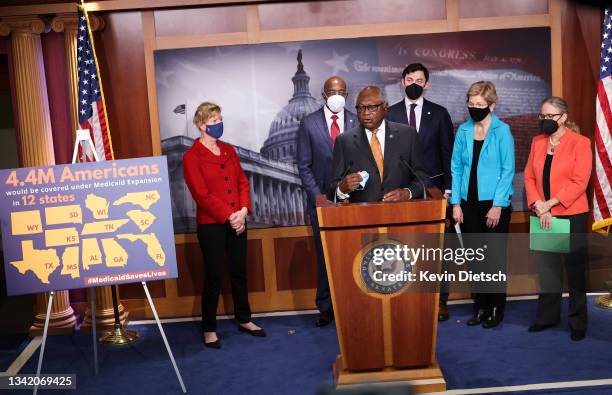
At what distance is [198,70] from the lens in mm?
5410

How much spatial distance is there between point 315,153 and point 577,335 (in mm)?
2147

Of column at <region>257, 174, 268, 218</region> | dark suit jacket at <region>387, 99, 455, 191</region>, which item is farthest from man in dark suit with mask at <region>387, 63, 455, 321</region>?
column at <region>257, 174, 268, 218</region>

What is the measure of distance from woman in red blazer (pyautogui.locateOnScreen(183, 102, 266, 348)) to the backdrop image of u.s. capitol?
0.61 m

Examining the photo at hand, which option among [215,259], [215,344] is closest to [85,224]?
[215,259]

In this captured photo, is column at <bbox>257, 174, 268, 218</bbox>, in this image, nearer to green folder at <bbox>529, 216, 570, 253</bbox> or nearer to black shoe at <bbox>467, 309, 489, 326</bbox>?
black shoe at <bbox>467, 309, 489, 326</bbox>

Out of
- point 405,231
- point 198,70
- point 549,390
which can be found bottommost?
point 549,390

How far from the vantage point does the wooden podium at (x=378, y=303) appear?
3486 mm

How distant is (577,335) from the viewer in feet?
14.9

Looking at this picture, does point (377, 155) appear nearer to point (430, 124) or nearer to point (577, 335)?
point (430, 124)

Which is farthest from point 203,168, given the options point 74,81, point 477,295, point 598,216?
point 598,216

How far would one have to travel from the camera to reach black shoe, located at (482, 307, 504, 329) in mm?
4898

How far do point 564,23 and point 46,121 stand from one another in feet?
13.3

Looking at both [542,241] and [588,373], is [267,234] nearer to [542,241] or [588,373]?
[542,241]

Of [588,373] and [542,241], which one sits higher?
[542,241]
